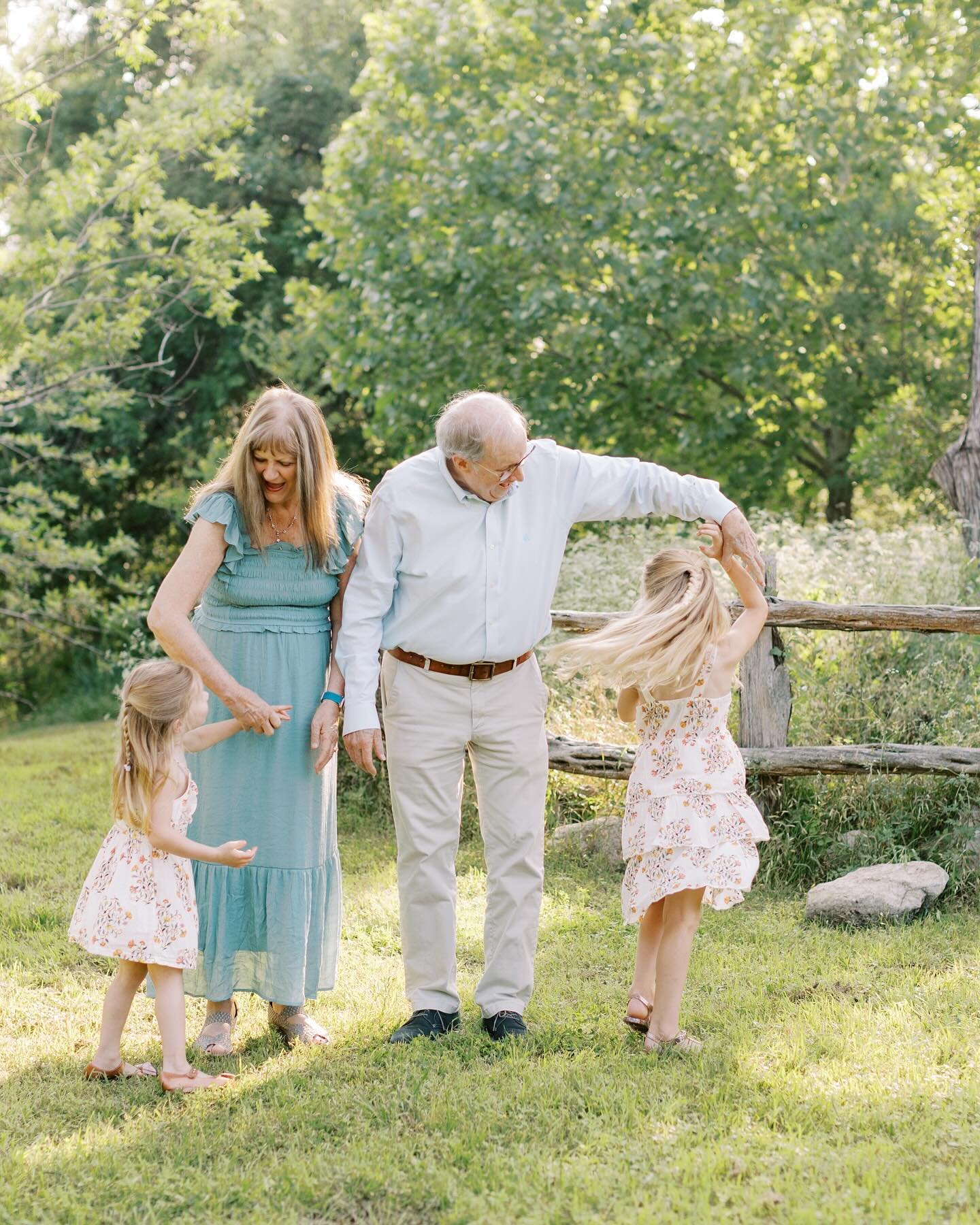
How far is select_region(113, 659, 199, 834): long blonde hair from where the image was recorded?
331 centimetres

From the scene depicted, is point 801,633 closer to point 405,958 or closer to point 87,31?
point 405,958

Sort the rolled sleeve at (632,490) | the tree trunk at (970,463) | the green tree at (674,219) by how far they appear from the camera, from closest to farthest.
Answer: the rolled sleeve at (632,490), the tree trunk at (970,463), the green tree at (674,219)

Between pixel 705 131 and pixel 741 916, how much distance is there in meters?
8.07

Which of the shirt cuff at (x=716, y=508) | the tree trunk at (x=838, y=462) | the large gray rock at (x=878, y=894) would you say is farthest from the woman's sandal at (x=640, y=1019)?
the tree trunk at (x=838, y=462)

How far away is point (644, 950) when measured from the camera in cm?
375

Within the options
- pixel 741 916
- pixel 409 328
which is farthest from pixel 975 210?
pixel 741 916

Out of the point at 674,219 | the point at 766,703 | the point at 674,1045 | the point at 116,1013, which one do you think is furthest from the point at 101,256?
the point at 674,1045

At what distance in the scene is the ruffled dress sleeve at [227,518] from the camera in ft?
11.3

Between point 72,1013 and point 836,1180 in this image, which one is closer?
point 836,1180

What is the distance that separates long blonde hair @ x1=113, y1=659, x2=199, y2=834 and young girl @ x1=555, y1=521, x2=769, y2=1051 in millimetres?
1089

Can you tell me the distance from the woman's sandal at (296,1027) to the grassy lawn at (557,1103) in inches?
2.5

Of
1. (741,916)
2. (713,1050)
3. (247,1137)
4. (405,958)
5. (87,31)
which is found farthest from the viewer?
(87,31)

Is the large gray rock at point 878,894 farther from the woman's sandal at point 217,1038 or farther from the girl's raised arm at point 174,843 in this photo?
the girl's raised arm at point 174,843

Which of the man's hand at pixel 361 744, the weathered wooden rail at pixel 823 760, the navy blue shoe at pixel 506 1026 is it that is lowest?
the navy blue shoe at pixel 506 1026
